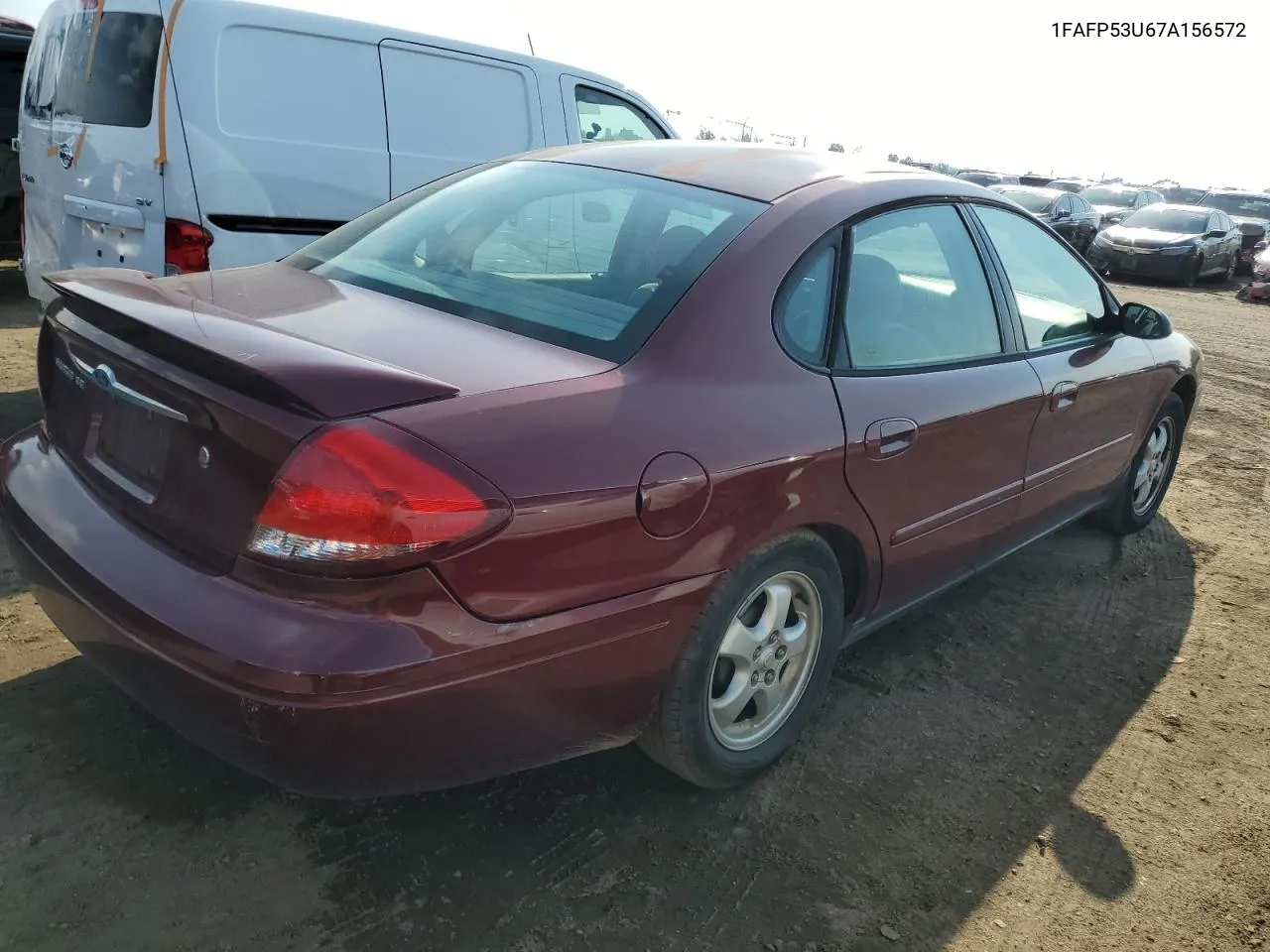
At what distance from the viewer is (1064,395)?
3502 millimetres

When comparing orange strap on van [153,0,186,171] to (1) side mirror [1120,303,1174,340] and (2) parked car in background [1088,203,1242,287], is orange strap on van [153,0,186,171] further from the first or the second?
(2) parked car in background [1088,203,1242,287]

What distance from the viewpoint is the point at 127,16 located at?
471cm

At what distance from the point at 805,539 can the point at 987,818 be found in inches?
35.4

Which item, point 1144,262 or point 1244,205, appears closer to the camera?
point 1144,262

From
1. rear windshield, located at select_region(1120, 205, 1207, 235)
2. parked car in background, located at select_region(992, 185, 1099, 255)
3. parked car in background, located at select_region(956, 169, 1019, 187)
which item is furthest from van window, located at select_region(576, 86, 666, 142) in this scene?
parked car in background, located at select_region(956, 169, 1019, 187)

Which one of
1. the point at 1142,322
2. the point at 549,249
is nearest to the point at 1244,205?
the point at 1142,322

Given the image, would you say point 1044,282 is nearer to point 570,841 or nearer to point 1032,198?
point 570,841

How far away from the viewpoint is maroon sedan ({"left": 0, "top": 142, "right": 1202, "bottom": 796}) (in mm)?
1799

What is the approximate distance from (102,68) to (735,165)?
11.9ft

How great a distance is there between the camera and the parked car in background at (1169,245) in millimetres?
17234

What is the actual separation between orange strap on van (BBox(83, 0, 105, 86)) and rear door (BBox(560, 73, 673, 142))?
8.24ft

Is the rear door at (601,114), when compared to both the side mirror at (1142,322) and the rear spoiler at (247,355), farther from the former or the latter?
the rear spoiler at (247,355)

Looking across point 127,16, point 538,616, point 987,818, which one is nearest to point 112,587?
point 538,616

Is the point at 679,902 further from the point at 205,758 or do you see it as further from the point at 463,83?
the point at 463,83
